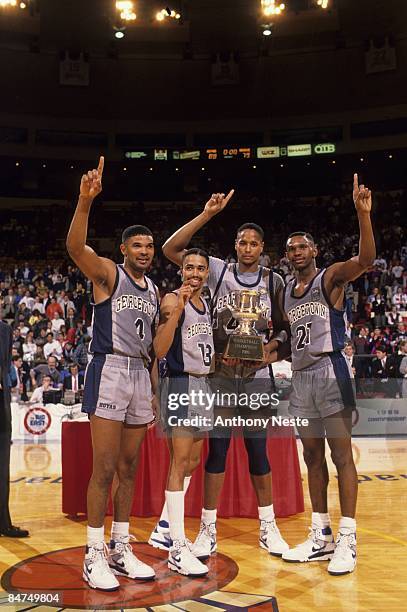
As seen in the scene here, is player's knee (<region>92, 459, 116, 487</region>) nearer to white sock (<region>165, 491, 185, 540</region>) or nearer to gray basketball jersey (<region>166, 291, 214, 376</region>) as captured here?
white sock (<region>165, 491, 185, 540</region>)

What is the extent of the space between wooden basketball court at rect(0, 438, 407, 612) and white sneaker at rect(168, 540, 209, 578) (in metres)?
0.05

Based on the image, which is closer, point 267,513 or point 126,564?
point 126,564

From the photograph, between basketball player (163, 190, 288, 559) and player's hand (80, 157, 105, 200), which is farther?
basketball player (163, 190, 288, 559)

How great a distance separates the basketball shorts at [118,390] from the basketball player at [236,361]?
0.62 metres

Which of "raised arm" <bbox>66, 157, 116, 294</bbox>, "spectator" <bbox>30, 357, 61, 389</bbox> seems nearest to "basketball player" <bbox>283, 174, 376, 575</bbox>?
"raised arm" <bbox>66, 157, 116, 294</bbox>

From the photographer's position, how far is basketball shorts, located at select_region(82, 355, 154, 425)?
3.65 m

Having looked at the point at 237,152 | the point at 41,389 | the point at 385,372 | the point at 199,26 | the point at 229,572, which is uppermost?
the point at 199,26

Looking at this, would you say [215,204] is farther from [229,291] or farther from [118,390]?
[118,390]

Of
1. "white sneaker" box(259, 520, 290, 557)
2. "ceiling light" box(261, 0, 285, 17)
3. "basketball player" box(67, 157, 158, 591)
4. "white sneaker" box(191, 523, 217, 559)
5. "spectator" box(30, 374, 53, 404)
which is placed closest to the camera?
"basketball player" box(67, 157, 158, 591)

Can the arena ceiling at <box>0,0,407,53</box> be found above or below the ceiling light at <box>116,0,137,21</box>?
above

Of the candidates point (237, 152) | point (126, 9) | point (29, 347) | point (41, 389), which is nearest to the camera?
point (41, 389)

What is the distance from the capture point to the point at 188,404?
4.02 metres

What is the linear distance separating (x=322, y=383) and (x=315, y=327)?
0.35m

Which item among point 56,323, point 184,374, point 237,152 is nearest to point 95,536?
point 184,374
